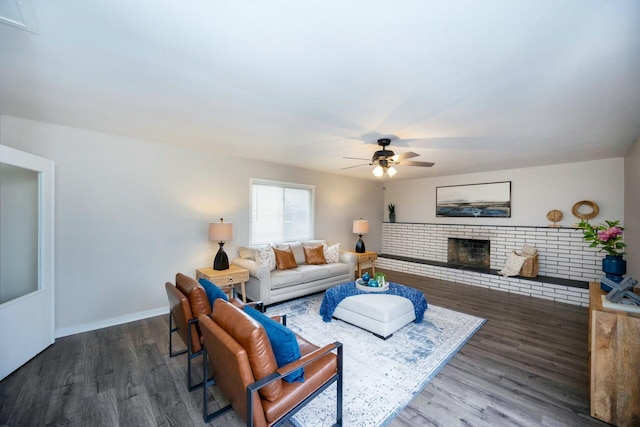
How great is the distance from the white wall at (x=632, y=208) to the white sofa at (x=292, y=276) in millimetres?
3817

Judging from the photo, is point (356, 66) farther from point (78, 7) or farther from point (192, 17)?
point (78, 7)

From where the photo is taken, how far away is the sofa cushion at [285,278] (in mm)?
3956

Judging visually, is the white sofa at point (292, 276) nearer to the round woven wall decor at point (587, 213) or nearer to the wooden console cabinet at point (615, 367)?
the wooden console cabinet at point (615, 367)

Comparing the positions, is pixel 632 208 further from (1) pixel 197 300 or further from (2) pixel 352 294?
(1) pixel 197 300

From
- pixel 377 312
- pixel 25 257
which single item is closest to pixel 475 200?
pixel 377 312

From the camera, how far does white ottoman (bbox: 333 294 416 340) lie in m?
2.98

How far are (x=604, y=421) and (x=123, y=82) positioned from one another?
4.29 metres

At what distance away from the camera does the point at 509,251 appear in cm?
531

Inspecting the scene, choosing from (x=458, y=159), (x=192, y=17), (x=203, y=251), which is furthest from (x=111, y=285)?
(x=458, y=159)

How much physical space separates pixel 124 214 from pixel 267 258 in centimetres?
204

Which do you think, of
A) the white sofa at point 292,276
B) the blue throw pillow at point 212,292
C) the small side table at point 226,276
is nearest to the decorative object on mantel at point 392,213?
the white sofa at point 292,276

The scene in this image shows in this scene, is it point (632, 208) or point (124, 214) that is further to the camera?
point (632, 208)

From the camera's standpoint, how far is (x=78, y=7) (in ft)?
4.15

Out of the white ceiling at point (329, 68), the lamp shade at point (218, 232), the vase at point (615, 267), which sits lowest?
the vase at point (615, 267)
